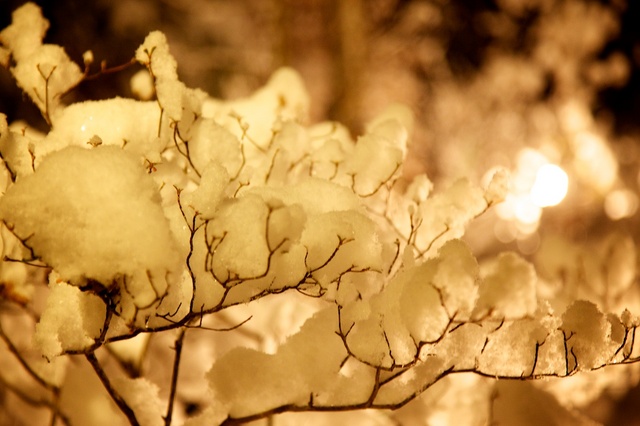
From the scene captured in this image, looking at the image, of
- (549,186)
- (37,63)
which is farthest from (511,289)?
(549,186)

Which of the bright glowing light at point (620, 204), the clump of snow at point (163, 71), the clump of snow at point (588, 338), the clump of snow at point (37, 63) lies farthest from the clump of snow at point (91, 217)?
the bright glowing light at point (620, 204)

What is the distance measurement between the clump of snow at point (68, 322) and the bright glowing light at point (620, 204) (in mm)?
4671

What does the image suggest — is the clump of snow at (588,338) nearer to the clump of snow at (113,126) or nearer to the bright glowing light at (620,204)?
the clump of snow at (113,126)

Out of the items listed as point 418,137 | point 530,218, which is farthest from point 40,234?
point 530,218

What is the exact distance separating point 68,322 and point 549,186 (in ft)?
13.4

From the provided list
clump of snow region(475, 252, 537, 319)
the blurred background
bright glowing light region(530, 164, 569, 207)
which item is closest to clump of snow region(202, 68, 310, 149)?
A: clump of snow region(475, 252, 537, 319)

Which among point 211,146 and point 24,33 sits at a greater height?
point 24,33

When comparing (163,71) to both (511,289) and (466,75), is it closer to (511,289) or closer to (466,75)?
(511,289)

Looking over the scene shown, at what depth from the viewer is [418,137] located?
4195mm

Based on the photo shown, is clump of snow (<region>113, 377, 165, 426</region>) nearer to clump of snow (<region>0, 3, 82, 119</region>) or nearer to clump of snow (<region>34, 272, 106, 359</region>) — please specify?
clump of snow (<region>34, 272, 106, 359</region>)

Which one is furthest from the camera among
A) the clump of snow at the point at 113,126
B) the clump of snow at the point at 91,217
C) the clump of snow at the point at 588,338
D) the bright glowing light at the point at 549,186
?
the bright glowing light at the point at 549,186

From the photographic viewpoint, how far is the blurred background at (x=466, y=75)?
3.28 m

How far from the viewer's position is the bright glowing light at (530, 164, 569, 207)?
4.22m

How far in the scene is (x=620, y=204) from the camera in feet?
15.4
